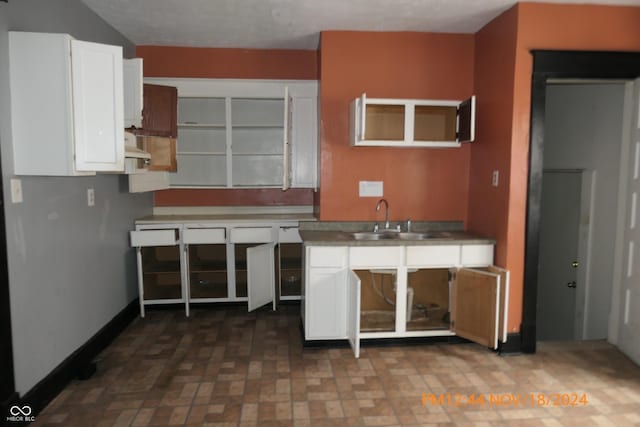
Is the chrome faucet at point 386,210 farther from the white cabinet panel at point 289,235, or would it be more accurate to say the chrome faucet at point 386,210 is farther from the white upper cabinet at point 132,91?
the white upper cabinet at point 132,91

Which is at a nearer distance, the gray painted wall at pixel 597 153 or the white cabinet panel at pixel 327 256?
the white cabinet panel at pixel 327 256

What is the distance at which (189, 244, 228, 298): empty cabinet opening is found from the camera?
4.41m

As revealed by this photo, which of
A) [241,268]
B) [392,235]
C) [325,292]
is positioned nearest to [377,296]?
[392,235]

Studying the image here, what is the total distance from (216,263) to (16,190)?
2.35 m

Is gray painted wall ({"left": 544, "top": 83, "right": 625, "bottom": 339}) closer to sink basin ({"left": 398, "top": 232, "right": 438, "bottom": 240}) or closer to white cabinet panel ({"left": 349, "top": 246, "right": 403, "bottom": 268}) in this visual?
sink basin ({"left": 398, "top": 232, "right": 438, "bottom": 240})

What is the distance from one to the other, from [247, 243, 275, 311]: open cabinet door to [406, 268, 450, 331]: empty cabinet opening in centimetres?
134

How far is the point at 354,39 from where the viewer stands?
12.5ft

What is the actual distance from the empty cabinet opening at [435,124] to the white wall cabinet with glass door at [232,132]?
3.66 ft

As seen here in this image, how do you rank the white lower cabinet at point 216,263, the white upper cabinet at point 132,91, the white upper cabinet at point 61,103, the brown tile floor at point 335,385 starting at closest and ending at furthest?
the white upper cabinet at point 61,103 → the brown tile floor at point 335,385 → the white upper cabinet at point 132,91 → the white lower cabinet at point 216,263

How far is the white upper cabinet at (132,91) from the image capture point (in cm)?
294

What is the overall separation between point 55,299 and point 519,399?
3058 millimetres

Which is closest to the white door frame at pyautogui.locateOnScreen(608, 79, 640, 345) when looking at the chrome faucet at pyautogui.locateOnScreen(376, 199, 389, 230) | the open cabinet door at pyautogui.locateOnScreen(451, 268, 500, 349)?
the open cabinet door at pyautogui.locateOnScreen(451, 268, 500, 349)

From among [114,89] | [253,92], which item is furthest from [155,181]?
[114,89]

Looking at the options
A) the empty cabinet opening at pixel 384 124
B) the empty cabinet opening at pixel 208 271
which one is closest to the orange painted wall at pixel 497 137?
the empty cabinet opening at pixel 384 124
